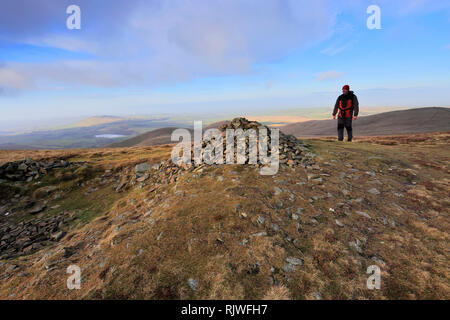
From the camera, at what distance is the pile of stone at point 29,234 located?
1037 centimetres

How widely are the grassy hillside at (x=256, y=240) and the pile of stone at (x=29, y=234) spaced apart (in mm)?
361

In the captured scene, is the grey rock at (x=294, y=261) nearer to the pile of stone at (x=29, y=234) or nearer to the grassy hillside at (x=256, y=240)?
the grassy hillside at (x=256, y=240)

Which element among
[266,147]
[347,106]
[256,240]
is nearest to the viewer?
[256,240]

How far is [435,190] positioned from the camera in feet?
38.0

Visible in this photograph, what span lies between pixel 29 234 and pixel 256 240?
14168 millimetres

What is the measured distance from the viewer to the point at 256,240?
707cm

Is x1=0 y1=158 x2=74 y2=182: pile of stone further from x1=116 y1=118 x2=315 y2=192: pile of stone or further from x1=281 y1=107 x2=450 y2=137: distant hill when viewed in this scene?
x1=281 y1=107 x2=450 y2=137: distant hill

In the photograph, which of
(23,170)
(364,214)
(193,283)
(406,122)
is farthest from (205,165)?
(406,122)

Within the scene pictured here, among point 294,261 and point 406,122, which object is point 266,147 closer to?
point 294,261

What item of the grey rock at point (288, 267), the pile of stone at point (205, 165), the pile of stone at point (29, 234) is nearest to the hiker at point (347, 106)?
the pile of stone at point (205, 165)

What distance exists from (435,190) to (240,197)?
475 inches

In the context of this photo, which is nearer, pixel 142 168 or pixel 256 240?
pixel 256 240

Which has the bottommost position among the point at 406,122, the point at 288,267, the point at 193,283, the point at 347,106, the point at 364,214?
the point at 193,283

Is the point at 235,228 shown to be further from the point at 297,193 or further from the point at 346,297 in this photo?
the point at 297,193
